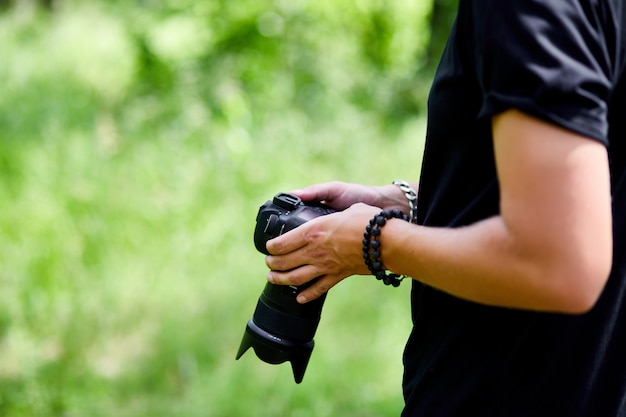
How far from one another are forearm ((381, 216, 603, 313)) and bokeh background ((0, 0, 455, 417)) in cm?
260

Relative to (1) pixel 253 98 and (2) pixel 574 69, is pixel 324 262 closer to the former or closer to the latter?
(2) pixel 574 69

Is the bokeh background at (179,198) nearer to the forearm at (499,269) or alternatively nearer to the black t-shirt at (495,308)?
the black t-shirt at (495,308)

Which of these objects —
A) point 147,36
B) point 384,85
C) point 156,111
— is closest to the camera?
point 156,111

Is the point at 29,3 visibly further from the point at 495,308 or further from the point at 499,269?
the point at 499,269

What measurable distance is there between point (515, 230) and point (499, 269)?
71 millimetres

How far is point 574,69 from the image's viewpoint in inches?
44.9

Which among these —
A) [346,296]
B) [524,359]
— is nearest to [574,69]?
[524,359]

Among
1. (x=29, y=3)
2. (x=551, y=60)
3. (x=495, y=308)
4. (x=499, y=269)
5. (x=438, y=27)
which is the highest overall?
(x=29, y=3)

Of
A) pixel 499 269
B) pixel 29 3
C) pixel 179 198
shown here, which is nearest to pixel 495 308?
pixel 499 269

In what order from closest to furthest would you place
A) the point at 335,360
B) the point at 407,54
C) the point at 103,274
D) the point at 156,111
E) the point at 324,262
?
the point at 324,262
the point at 335,360
the point at 103,274
the point at 156,111
the point at 407,54

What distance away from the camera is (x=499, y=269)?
122cm

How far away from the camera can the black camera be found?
172cm

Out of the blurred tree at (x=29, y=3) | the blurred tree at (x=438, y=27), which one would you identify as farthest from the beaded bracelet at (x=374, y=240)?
the blurred tree at (x=29, y=3)

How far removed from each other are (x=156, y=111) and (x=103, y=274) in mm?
1976
